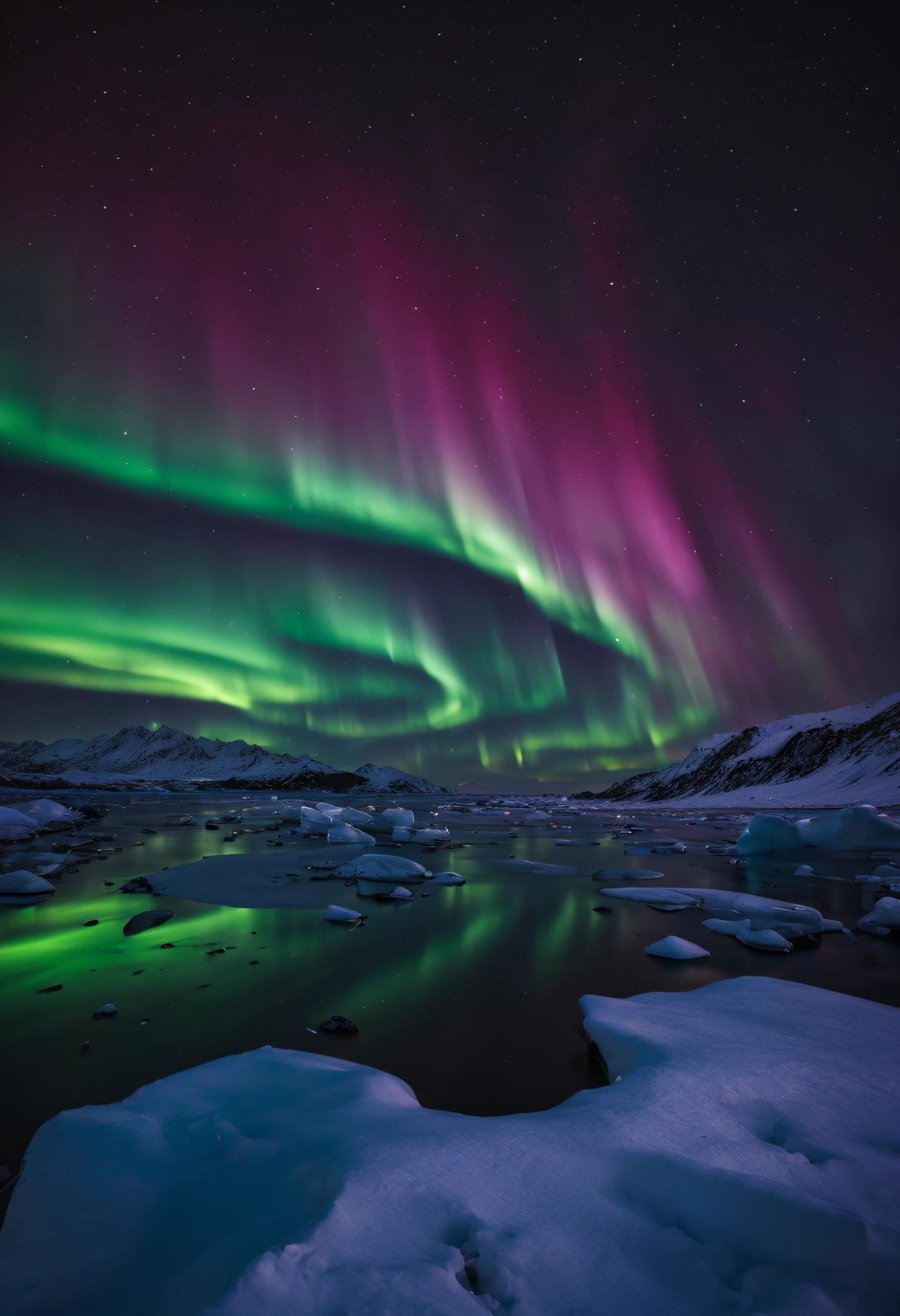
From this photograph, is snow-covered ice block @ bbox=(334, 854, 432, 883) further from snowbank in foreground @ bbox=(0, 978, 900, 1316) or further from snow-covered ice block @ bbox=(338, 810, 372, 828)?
snow-covered ice block @ bbox=(338, 810, 372, 828)

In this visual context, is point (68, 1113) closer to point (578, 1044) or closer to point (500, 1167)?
point (500, 1167)

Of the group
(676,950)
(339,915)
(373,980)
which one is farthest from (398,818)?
(373,980)

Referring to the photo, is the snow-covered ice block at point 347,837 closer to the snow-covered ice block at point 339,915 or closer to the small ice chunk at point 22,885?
the small ice chunk at point 22,885

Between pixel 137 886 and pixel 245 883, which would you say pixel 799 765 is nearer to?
pixel 245 883

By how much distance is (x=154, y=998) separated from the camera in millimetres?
5711

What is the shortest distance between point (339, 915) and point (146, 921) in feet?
10.2

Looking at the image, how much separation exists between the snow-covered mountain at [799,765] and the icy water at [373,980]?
49.2 meters

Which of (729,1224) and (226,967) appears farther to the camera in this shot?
(226,967)

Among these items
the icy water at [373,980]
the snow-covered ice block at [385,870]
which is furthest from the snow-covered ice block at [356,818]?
the icy water at [373,980]

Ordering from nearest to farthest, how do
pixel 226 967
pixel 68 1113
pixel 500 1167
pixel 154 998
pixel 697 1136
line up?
1. pixel 500 1167
2. pixel 697 1136
3. pixel 68 1113
4. pixel 154 998
5. pixel 226 967

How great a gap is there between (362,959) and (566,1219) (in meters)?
5.35

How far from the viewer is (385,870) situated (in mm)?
13078

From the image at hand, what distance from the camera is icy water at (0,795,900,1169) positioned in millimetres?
4234

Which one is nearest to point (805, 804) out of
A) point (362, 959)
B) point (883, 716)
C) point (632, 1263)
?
point (883, 716)
